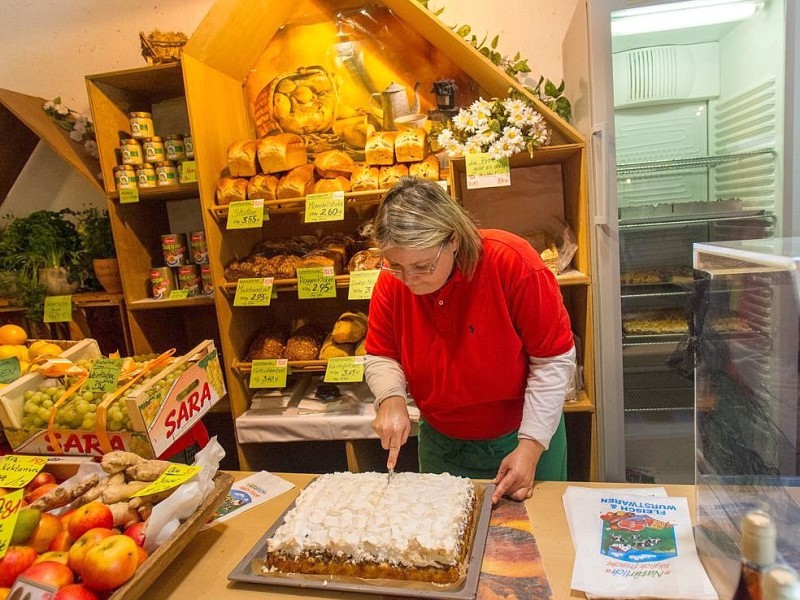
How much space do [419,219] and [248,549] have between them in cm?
87

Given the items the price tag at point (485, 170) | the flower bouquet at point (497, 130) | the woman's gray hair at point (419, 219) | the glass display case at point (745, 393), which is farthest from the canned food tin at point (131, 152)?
the glass display case at point (745, 393)

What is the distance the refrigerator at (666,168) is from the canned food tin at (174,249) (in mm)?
1834

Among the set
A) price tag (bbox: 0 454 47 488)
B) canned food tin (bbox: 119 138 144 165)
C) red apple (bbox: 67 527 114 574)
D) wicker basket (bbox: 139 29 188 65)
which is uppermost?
wicker basket (bbox: 139 29 188 65)

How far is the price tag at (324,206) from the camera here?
218 centimetres

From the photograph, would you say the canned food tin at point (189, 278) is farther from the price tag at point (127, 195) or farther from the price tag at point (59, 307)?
the price tag at point (59, 307)

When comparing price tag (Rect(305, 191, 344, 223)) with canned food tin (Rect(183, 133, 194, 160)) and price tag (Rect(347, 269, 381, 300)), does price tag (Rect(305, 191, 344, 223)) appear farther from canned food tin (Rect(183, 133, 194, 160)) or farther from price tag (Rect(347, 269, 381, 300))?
canned food tin (Rect(183, 133, 194, 160))

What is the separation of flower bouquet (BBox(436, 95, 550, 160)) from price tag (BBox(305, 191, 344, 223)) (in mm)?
468

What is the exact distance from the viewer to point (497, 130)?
2.12 metres

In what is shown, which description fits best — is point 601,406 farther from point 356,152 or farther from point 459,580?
point 356,152

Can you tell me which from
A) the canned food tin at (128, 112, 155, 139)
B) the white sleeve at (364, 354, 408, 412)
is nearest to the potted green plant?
the canned food tin at (128, 112, 155, 139)

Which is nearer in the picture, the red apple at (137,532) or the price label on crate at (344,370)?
the red apple at (137,532)

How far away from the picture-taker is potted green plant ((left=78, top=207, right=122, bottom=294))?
260 centimetres

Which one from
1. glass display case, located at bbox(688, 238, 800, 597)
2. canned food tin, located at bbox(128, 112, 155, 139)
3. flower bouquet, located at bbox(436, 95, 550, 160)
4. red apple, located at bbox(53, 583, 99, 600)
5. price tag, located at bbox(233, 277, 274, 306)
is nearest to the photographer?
glass display case, located at bbox(688, 238, 800, 597)

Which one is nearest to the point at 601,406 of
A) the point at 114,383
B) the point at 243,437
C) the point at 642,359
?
the point at 642,359
